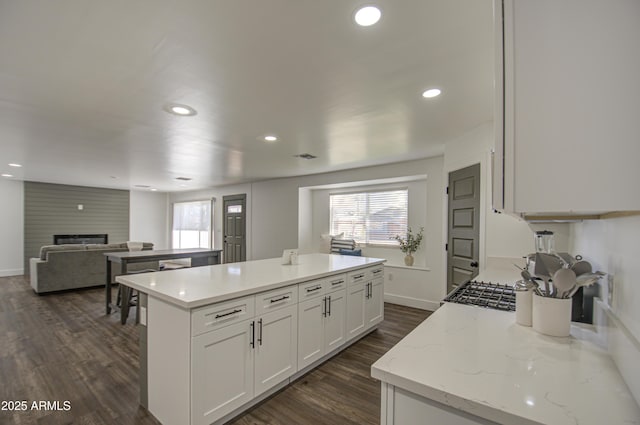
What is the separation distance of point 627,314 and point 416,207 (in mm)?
4251

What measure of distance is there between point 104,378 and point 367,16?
133 inches

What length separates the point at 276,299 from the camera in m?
2.17

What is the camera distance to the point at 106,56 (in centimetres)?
171

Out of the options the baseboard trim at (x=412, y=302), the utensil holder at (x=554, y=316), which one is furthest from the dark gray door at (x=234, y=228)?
the utensil holder at (x=554, y=316)

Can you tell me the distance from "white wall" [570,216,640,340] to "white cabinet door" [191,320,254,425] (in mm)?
1862

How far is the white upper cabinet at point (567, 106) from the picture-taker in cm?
61

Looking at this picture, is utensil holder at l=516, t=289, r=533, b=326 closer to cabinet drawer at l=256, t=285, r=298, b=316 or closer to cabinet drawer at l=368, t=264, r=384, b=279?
cabinet drawer at l=256, t=285, r=298, b=316

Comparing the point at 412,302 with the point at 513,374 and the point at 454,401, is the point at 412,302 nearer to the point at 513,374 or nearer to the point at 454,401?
the point at 513,374

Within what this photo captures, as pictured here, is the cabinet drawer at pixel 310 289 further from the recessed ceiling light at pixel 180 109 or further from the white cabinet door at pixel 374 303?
the recessed ceiling light at pixel 180 109

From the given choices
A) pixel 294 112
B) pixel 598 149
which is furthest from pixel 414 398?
pixel 294 112

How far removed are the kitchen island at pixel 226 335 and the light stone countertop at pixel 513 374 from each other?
121cm

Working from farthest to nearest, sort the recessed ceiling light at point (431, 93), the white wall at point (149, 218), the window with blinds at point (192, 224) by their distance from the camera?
the white wall at point (149, 218)
the window with blinds at point (192, 224)
the recessed ceiling light at point (431, 93)

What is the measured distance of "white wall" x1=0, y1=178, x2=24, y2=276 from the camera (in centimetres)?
690

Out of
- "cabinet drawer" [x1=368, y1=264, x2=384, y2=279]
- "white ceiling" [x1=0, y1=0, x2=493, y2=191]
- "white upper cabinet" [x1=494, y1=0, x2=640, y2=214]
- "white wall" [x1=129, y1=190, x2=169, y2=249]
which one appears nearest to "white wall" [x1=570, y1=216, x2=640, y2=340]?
"white upper cabinet" [x1=494, y1=0, x2=640, y2=214]
